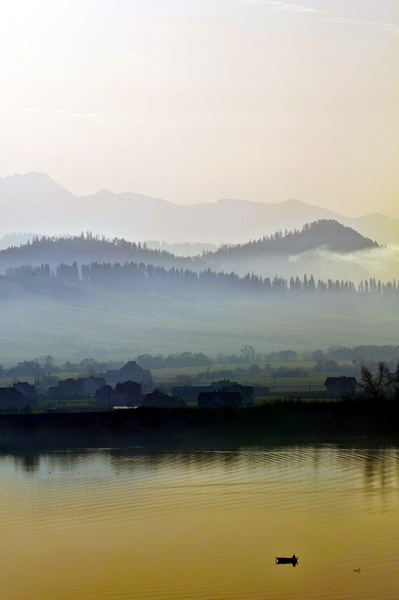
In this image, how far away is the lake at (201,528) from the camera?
85.7 feet

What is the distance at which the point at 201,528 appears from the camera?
33.1m

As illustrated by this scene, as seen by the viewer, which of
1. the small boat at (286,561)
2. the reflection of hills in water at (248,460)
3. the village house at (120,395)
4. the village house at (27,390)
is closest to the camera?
the small boat at (286,561)

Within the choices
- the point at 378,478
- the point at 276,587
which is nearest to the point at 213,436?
the point at 378,478

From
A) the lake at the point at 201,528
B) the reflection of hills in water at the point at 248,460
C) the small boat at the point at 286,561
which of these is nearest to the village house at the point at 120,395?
the reflection of hills in water at the point at 248,460

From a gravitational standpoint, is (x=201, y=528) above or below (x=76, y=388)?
below

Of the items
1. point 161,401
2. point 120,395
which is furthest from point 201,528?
point 120,395

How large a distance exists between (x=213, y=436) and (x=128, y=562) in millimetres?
35567

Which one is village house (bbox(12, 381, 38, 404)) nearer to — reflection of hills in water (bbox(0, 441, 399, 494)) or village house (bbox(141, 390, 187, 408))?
village house (bbox(141, 390, 187, 408))

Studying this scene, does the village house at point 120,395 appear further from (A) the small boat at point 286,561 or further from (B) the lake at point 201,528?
(A) the small boat at point 286,561

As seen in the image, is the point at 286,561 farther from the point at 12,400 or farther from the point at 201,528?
the point at 12,400

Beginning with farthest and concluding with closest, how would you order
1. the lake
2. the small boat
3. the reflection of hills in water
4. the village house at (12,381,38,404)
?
the village house at (12,381,38,404) → the reflection of hills in water → the small boat → the lake

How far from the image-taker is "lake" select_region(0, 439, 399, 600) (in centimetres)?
2611

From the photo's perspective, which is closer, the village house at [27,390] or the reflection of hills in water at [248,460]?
the reflection of hills in water at [248,460]

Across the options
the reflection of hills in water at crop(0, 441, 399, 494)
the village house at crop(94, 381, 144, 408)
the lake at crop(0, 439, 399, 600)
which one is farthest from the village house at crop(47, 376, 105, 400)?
the lake at crop(0, 439, 399, 600)
